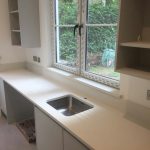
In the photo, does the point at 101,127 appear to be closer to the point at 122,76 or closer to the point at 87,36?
the point at 122,76

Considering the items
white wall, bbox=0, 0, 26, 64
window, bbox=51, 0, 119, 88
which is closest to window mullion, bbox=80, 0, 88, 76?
window, bbox=51, 0, 119, 88

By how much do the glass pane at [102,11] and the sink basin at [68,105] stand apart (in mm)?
950

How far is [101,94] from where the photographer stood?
206 centimetres

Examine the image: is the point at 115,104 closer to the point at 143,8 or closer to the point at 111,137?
the point at 111,137

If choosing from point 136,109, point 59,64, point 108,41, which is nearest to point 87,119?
point 136,109

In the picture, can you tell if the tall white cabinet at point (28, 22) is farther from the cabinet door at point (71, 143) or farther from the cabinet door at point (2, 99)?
the cabinet door at point (71, 143)

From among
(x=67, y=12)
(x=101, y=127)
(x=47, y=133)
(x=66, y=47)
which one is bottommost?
(x=47, y=133)

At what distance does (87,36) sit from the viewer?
236 centimetres

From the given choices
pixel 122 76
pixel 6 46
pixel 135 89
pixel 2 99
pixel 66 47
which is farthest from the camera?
pixel 6 46

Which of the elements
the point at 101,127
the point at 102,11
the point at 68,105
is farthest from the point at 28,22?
the point at 101,127

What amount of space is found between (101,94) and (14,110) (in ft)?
6.03

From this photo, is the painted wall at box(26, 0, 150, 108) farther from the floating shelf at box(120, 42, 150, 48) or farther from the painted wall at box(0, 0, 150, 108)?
the floating shelf at box(120, 42, 150, 48)

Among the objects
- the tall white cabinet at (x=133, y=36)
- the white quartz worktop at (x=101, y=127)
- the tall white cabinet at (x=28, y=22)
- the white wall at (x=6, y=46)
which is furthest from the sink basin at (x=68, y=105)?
the white wall at (x=6, y=46)

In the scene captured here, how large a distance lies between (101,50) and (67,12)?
2.76 feet
